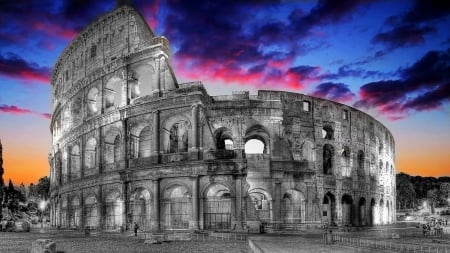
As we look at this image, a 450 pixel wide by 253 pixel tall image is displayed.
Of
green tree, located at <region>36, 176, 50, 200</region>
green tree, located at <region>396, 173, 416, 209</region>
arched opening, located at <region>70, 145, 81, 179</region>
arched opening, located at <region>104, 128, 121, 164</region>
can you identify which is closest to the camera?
arched opening, located at <region>104, 128, 121, 164</region>

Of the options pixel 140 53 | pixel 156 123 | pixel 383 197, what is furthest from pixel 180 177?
pixel 383 197

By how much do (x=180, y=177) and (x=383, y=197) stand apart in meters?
22.7

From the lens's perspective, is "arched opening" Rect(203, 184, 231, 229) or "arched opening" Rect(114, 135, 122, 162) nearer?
"arched opening" Rect(203, 184, 231, 229)

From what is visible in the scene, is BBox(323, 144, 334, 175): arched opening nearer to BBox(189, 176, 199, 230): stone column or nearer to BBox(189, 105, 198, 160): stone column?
BBox(189, 105, 198, 160): stone column

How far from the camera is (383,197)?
44219 millimetres

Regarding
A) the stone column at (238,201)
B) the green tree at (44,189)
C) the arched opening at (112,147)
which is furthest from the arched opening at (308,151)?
the green tree at (44,189)

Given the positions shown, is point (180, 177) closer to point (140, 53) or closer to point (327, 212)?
point (140, 53)

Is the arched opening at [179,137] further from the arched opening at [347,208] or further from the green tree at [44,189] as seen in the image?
the green tree at [44,189]

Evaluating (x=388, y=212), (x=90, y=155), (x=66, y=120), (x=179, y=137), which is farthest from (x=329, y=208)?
(x=66, y=120)

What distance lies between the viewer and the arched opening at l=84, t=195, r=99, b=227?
118 ft

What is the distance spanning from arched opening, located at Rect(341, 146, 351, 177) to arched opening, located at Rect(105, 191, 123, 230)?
17271mm

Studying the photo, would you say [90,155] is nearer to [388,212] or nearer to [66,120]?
[66,120]

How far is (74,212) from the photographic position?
38062 millimetres

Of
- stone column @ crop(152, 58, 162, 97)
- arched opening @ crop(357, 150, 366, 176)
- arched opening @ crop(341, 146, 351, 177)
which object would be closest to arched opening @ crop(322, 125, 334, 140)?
arched opening @ crop(341, 146, 351, 177)
